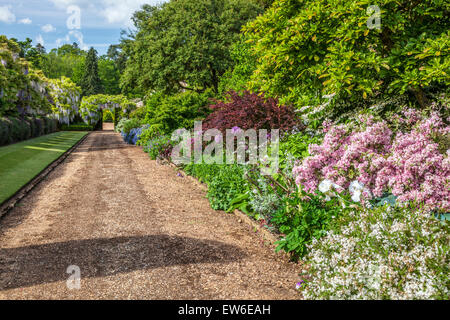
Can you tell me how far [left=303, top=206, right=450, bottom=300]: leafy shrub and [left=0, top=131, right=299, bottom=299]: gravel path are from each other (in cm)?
58

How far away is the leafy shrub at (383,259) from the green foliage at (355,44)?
6.40 feet

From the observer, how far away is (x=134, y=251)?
15.6ft

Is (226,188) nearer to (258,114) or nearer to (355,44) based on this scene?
(258,114)

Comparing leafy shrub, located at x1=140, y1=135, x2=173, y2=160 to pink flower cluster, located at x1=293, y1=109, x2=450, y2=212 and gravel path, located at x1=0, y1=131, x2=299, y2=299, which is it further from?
pink flower cluster, located at x1=293, y1=109, x2=450, y2=212

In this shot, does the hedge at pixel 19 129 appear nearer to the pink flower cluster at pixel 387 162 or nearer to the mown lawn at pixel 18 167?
the mown lawn at pixel 18 167

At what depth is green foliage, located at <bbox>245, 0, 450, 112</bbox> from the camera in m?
4.76

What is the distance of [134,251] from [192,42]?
15745 millimetres

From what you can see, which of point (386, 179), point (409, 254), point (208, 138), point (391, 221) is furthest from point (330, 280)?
point (208, 138)

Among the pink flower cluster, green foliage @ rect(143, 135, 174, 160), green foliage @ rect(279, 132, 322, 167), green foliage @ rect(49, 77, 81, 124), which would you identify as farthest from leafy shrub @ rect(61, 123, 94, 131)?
the pink flower cluster

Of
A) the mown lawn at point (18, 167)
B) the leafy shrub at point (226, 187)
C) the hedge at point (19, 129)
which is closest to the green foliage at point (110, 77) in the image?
the hedge at point (19, 129)

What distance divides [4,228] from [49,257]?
6.35ft

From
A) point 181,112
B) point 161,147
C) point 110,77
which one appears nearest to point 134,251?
point 161,147

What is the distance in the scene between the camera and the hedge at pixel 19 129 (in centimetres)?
1894
